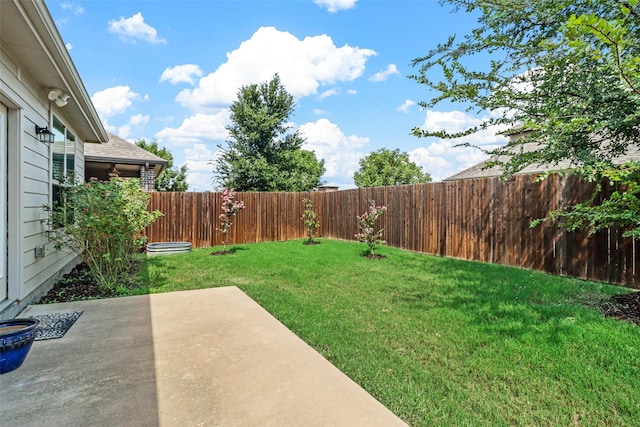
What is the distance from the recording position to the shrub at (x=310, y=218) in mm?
10594

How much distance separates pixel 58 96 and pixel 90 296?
102 inches

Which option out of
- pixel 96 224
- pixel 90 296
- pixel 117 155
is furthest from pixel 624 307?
pixel 117 155

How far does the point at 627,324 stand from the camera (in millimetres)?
3076

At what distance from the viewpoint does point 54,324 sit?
2.98 meters

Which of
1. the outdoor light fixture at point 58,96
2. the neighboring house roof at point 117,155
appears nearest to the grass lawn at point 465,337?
the outdoor light fixture at point 58,96

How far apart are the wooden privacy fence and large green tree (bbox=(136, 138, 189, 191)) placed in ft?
52.9

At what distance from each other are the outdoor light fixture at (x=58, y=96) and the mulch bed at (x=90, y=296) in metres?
2.40

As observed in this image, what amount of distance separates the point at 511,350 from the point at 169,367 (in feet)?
8.06

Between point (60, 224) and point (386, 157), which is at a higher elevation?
point (386, 157)

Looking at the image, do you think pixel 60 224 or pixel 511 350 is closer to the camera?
pixel 511 350

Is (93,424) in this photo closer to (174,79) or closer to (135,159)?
(135,159)

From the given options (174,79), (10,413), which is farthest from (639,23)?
(174,79)

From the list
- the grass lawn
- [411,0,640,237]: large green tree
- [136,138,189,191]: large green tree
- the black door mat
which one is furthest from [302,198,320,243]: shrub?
[136,138,189,191]: large green tree

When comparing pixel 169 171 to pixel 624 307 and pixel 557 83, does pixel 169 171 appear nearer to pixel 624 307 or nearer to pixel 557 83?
pixel 557 83
